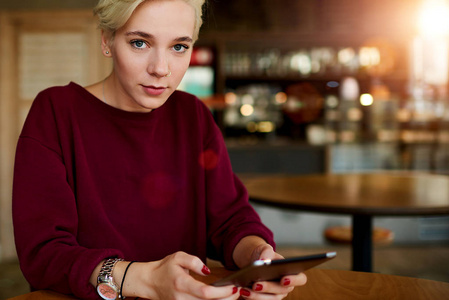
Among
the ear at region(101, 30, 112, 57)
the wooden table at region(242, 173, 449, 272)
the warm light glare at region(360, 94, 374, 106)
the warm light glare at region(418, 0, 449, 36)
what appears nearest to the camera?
the ear at region(101, 30, 112, 57)

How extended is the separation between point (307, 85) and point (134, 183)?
4.39 metres

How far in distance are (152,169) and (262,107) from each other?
4.12m

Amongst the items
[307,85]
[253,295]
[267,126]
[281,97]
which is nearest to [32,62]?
[267,126]

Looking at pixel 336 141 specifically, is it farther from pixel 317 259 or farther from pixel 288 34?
pixel 317 259

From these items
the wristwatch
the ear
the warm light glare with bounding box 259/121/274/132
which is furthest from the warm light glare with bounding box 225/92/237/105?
the wristwatch

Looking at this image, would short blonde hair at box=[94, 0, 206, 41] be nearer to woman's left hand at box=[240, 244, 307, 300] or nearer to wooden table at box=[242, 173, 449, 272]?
woman's left hand at box=[240, 244, 307, 300]

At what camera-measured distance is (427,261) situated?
400 centimetres

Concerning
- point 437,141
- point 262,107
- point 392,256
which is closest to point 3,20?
point 262,107

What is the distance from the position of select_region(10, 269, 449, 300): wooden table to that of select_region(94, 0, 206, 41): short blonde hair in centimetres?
56

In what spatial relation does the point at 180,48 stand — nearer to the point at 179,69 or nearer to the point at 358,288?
the point at 179,69

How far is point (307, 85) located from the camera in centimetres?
Answer: 526

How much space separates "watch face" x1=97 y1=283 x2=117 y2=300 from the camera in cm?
79

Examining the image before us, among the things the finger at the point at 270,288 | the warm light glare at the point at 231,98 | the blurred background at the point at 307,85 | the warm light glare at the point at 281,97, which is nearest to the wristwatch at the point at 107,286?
the finger at the point at 270,288

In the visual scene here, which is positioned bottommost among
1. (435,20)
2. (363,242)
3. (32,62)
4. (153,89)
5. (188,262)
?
(363,242)
